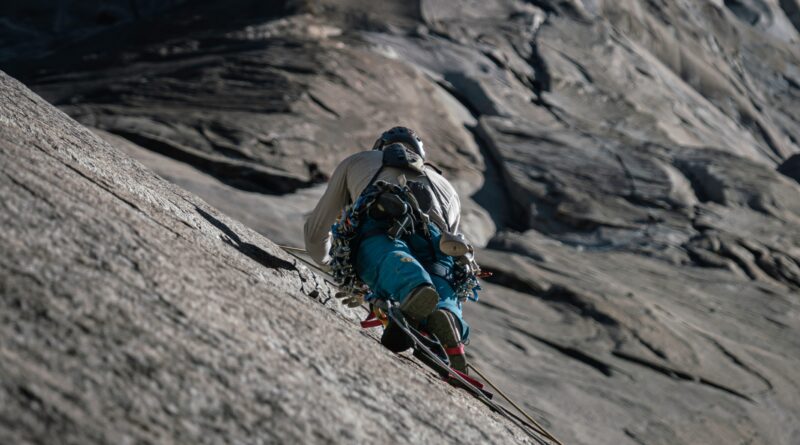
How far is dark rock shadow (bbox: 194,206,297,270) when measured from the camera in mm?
4512

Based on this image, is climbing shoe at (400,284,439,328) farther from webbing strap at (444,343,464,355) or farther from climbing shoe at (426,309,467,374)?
webbing strap at (444,343,464,355)

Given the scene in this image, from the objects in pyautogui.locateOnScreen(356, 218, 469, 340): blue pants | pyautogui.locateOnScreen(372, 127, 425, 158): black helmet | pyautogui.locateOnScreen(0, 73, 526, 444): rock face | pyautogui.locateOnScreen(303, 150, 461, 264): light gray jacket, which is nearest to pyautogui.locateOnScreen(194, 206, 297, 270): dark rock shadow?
pyautogui.locateOnScreen(303, 150, 461, 264): light gray jacket

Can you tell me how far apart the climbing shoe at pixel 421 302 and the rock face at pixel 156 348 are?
0.69 feet

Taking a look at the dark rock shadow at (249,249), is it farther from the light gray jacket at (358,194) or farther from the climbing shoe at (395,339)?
the climbing shoe at (395,339)

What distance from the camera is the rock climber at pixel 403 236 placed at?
12.6ft

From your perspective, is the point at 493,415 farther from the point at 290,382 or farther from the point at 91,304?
the point at 91,304

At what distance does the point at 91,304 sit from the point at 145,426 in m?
0.43

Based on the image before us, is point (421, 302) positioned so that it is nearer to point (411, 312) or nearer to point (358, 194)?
point (411, 312)

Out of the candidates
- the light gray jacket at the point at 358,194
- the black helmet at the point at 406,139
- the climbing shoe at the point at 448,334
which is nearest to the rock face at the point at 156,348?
the climbing shoe at the point at 448,334

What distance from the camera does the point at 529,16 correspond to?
21234mm

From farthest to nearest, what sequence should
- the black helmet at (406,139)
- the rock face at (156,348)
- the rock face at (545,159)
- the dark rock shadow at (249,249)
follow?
the rock face at (545,159), the black helmet at (406,139), the dark rock shadow at (249,249), the rock face at (156,348)

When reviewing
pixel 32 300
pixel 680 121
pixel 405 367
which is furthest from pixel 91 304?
pixel 680 121

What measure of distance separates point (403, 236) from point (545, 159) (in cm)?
1142

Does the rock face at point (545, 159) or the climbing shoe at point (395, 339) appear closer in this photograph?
the climbing shoe at point (395, 339)
